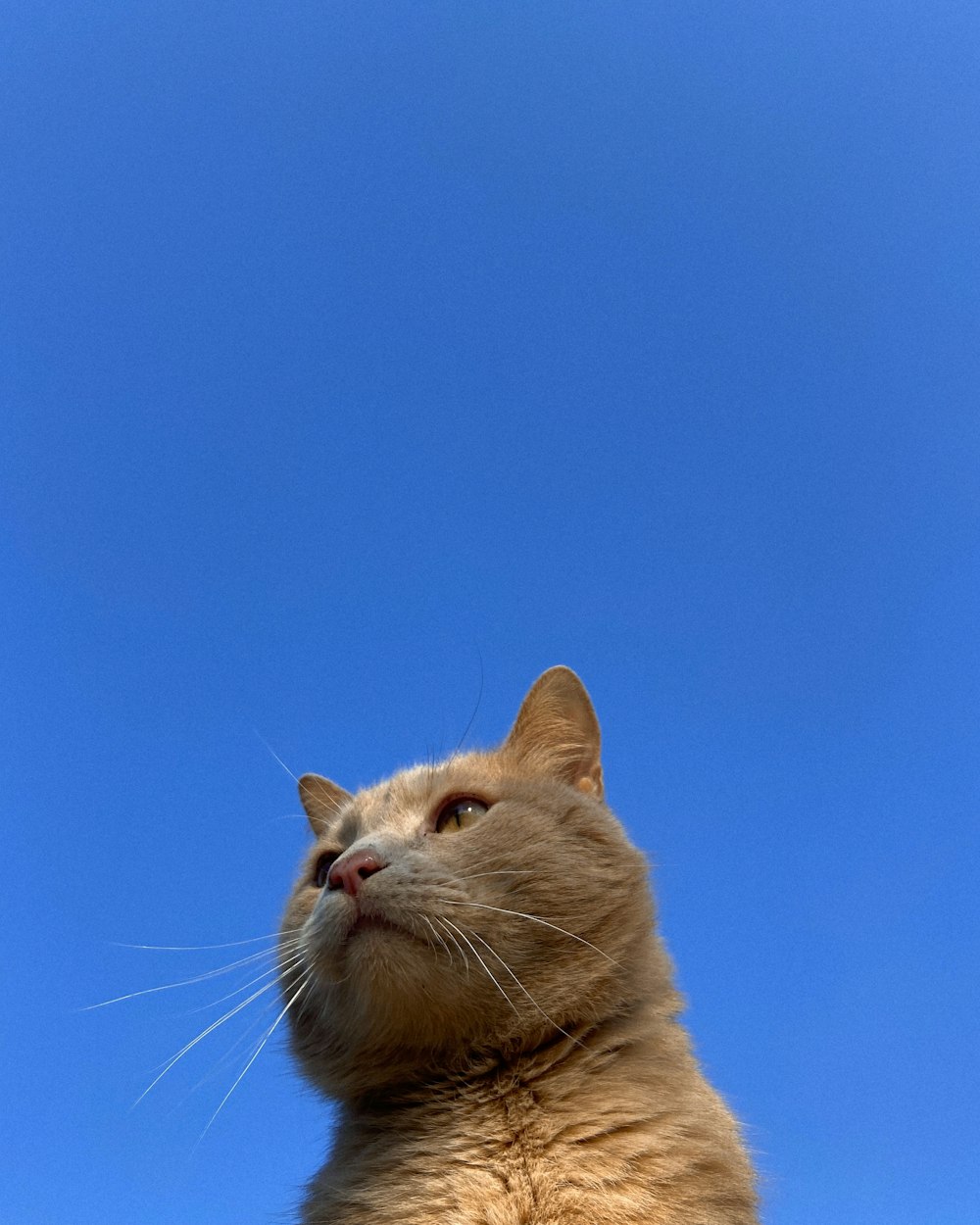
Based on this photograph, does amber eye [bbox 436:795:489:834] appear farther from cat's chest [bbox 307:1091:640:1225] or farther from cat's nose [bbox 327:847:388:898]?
cat's chest [bbox 307:1091:640:1225]

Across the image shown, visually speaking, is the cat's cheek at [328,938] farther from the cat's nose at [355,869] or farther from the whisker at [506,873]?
the whisker at [506,873]

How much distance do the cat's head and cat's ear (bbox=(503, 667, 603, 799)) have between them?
1.31 ft

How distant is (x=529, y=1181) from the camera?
249 centimetres

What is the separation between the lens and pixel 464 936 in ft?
9.26

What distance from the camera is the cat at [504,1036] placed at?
2545 millimetres

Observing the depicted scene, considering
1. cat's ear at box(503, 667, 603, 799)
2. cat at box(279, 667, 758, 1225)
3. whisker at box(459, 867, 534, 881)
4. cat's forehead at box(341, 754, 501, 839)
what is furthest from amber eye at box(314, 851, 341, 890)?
whisker at box(459, 867, 534, 881)

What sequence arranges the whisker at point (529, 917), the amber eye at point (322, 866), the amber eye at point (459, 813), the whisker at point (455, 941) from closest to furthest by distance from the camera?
the whisker at point (455, 941) < the whisker at point (529, 917) < the amber eye at point (459, 813) < the amber eye at point (322, 866)

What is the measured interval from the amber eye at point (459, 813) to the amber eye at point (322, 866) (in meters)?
0.55

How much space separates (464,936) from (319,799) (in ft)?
6.12

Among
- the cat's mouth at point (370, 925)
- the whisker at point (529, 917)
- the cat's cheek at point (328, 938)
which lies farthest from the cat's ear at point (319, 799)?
the whisker at point (529, 917)

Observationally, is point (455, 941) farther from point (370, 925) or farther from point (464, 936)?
point (370, 925)

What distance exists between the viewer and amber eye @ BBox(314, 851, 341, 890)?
12.4ft

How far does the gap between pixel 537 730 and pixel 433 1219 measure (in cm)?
188

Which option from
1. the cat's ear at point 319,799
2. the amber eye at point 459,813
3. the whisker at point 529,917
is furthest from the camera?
the cat's ear at point 319,799
